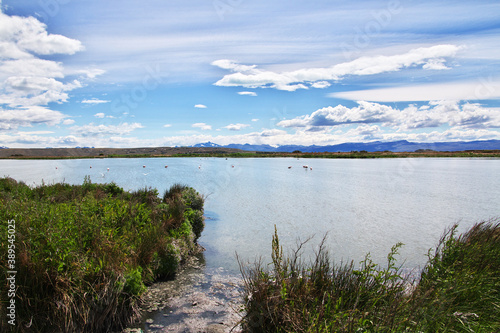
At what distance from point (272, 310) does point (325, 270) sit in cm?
148

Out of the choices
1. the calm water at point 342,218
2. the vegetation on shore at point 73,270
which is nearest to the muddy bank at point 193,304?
the vegetation on shore at point 73,270

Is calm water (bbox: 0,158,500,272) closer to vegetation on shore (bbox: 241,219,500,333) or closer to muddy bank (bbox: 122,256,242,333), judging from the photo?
muddy bank (bbox: 122,256,242,333)

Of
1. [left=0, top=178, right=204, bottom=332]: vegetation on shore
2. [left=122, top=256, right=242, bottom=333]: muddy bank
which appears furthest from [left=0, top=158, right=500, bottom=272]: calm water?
[left=0, top=178, right=204, bottom=332]: vegetation on shore

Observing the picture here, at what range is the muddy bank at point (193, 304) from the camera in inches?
268

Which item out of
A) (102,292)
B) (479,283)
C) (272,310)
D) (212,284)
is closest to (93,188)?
(212,284)

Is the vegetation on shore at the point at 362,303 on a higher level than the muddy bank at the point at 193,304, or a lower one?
higher

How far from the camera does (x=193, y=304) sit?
797 centimetres

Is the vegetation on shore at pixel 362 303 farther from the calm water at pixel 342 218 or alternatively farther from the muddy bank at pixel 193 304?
the calm water at pixel 342 218

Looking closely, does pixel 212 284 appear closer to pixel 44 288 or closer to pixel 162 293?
pixel 162 293

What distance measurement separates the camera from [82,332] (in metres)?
5.96

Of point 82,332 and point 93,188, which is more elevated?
point 93,188

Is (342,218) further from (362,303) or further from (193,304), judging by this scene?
(362,303)

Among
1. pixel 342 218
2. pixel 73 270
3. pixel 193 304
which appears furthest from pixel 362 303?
pixel 342 218

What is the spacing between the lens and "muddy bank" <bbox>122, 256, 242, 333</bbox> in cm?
682
